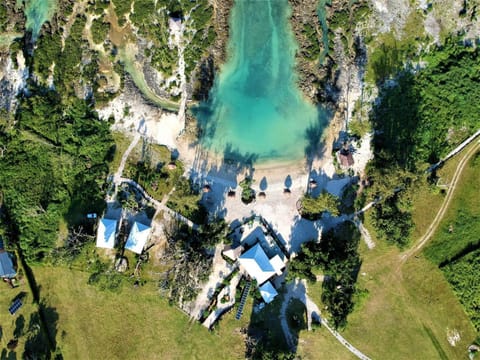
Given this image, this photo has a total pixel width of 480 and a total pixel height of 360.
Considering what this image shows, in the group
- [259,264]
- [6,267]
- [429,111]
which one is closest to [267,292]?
[259,264]

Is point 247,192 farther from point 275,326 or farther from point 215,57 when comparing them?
point 215,57

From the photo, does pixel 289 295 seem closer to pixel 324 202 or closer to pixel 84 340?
pixel 324 202

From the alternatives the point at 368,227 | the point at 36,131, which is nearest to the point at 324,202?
the point at 368,227

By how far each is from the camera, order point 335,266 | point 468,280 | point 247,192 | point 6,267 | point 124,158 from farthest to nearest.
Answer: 1. point 124,158
2. point 6,267
3. point 247,192
4. point 468,280
5. point 335,266

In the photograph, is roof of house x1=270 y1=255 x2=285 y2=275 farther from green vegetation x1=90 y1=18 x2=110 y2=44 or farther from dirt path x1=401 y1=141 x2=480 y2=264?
green vegetation x1=90 y1=18 x2=110 y2=44

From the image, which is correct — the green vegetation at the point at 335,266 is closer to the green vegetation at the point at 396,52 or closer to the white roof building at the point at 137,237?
the white roof building at the point at 137,237

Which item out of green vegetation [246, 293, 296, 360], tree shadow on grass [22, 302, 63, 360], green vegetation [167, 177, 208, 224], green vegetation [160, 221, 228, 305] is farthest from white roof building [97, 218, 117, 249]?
green vegetation [246, 293, 296, 360]

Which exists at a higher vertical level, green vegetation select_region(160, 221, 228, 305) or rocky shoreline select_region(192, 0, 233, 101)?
rocky shoreline select_region(192, 0, 233, 101)
